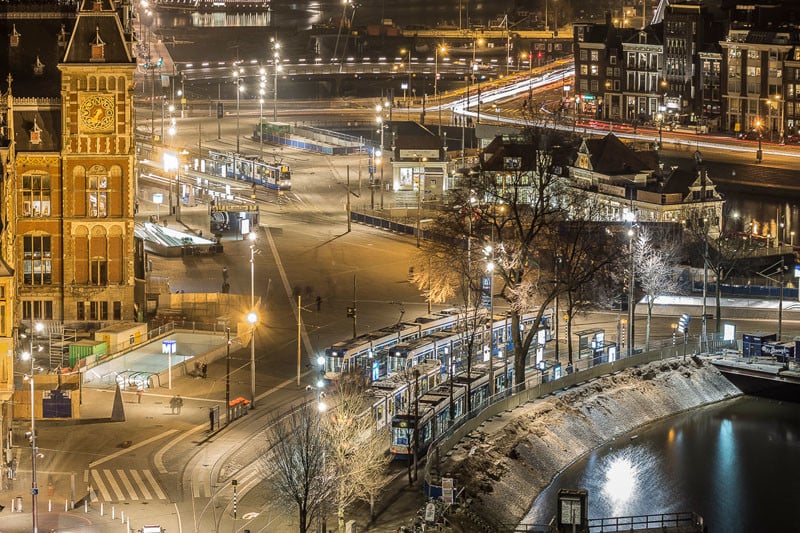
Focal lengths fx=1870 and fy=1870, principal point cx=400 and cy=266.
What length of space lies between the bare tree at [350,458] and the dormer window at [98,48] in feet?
99.9

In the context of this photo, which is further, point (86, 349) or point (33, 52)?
point (33, 52)

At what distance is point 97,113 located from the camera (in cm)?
9700

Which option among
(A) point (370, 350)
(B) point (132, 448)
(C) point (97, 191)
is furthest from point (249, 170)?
(B) point (132, 448)

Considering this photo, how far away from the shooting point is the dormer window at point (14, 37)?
98.5 m

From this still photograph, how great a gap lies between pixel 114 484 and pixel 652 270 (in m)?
45.1

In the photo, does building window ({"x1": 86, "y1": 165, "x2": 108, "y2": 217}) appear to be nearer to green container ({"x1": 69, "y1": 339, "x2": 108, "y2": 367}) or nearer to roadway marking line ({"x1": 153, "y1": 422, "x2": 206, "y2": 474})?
green container ({"x1": 69, "y1": 339, "x2": 108, "y2": 367})

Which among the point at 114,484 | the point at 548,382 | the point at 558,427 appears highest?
the point at 548,382

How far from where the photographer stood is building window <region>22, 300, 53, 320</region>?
321 ft

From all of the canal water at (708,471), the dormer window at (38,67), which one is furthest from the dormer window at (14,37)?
the canal water at (708,471)

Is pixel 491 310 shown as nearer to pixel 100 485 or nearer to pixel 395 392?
pixel 395 392

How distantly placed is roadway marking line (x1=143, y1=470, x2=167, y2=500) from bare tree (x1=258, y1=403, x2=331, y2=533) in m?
4.50

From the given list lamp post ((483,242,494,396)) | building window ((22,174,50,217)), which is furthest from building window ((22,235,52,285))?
lamp post ((483,242,494,396))

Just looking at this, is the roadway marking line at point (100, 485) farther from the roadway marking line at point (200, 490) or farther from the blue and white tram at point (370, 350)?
the blue and white tram at point (370, 350)

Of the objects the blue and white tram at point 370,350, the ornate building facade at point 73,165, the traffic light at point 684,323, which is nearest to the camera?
the blue and white tram at point 370,350
